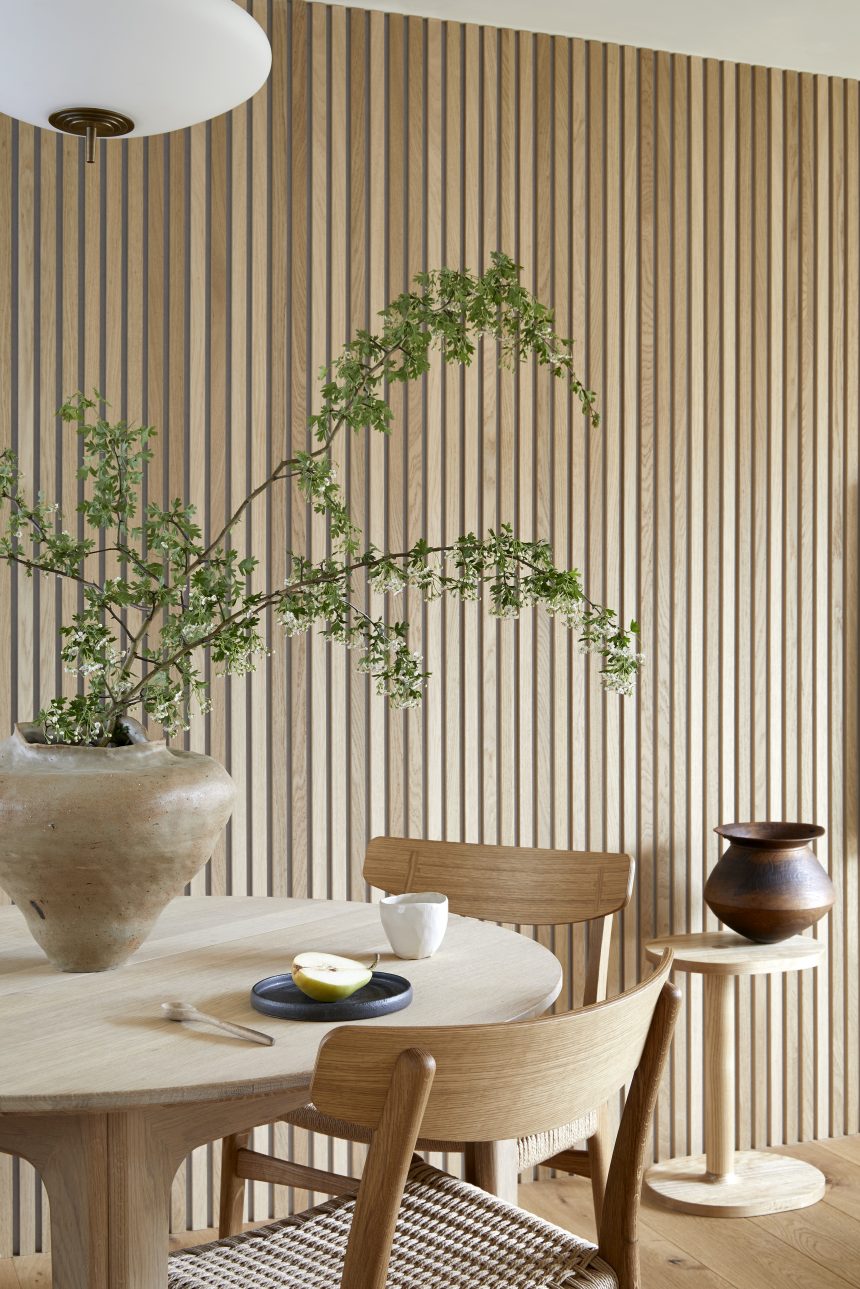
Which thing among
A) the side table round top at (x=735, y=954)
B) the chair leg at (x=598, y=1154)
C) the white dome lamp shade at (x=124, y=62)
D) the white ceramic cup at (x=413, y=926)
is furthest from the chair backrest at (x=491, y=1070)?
the side table round top at (x=735, y=954)

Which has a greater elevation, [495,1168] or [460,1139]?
[460,1139]

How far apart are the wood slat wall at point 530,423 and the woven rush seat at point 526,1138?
0.84 meters

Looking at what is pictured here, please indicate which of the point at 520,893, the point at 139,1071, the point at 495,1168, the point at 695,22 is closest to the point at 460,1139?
the point at 139,1071

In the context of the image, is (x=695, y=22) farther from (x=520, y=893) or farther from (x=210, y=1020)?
(x=210, y=1020)

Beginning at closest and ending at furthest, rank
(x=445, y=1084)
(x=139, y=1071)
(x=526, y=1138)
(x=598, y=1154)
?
(x=445, y=1084) < (x=139, y=1071) < (x=526, y=1138) < (x=598, y=1154)

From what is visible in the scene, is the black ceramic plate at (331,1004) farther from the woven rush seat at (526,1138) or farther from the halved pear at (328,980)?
the woven rush seat at (526,1138)

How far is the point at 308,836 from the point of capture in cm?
331

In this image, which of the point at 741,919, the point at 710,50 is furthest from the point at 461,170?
the point at 741,919

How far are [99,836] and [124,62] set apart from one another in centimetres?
106

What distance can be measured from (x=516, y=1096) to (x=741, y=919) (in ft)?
6.83

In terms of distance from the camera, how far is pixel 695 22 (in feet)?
11.2

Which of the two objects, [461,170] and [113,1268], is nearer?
[113,1268]

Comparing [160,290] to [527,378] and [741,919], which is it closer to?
[527,378]

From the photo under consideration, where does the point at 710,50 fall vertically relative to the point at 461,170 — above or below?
above
